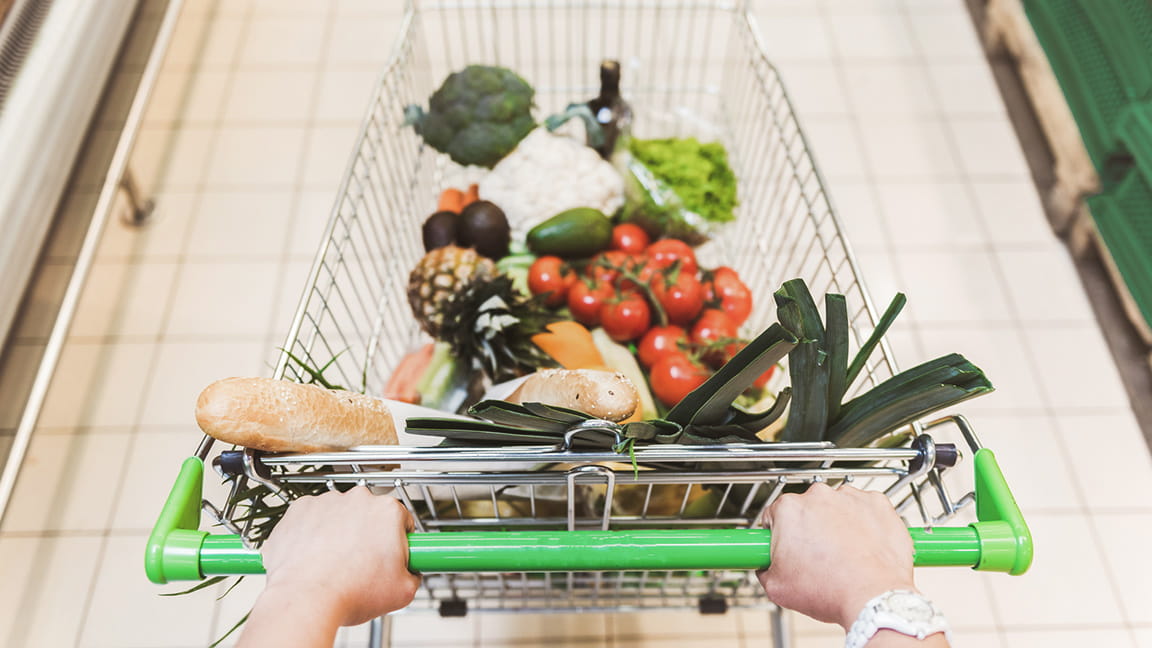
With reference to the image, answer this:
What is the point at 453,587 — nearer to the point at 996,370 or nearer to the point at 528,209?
the point at 528,209

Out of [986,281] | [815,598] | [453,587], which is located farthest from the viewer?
[986,281]

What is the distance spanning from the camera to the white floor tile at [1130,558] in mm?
1543

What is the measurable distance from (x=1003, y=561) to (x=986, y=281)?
1.52 meters

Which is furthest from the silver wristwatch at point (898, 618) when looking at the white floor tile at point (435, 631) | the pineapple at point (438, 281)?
the white floor tile at point (435, 631)

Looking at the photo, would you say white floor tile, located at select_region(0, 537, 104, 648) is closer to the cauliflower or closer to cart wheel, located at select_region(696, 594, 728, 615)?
the cauliflower

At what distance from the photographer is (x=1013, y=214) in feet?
6.89

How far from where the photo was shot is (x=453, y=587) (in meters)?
1.00


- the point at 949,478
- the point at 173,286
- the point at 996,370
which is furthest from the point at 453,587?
the point at 996,370

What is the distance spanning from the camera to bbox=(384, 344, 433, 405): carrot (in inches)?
45.2

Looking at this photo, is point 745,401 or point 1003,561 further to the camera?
point 745,401

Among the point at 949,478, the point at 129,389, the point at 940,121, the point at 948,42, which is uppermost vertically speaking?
the point at 948,42

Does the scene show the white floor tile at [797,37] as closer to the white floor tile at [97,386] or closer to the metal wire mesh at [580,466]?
the metal wire mesh at [580,466]

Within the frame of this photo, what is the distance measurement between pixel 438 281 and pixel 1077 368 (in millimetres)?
1572

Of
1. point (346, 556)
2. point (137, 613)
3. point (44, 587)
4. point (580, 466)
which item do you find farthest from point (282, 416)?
point (44, 587)
